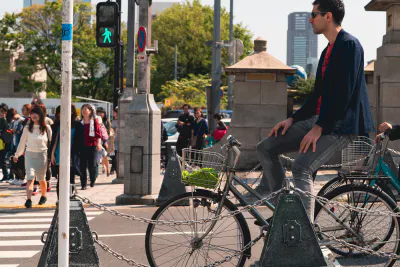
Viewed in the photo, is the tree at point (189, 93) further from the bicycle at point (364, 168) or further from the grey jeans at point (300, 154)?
the grey jeans at point (300, 154)

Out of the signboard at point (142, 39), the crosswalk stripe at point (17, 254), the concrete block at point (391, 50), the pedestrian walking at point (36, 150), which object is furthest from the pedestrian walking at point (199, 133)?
the crosswalk stripe at point (17, 254)

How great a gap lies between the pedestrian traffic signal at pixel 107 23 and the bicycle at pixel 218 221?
8301mm

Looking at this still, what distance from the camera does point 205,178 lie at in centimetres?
564

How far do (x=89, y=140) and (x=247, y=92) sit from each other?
4.08m

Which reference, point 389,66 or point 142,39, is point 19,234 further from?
point 389,66

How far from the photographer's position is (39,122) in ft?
38.6

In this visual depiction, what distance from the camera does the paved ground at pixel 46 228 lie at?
24.1 ft

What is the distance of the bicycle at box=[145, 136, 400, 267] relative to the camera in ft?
18.5

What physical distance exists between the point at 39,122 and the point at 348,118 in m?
7.44

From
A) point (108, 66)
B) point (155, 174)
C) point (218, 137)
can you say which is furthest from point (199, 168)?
point (108, 66)

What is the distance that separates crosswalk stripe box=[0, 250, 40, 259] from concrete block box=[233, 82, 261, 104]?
9.51 metres

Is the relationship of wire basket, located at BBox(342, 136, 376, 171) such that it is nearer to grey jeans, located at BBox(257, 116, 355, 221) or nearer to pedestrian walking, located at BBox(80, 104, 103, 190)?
grey jeans, located at BBox(257, 116, 355, 221)

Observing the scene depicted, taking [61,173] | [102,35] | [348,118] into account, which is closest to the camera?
[61,173]

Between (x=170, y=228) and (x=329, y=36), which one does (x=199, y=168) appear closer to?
(x=170, y=228)
